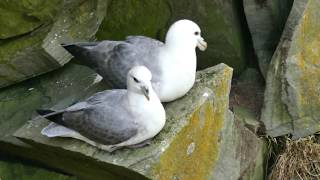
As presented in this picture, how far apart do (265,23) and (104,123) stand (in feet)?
4.38

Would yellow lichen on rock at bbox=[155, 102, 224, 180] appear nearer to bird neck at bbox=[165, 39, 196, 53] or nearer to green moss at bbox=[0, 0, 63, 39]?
bird neck at bbox=[165, 39, 196, 53]

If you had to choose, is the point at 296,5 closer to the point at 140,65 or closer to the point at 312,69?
the point at 312,69

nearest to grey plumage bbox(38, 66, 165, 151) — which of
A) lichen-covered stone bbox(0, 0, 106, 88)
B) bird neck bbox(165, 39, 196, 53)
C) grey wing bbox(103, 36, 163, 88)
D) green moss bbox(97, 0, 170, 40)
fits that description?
grey wing bbox(103, 36, 163, 88)

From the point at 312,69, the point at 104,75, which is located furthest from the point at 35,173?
the point at 312,69

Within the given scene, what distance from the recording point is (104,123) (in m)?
2.66

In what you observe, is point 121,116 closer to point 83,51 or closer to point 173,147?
point 173,147

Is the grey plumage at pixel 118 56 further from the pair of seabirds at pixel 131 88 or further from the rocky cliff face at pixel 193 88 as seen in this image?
the rocky cliff face at pixel 193 88

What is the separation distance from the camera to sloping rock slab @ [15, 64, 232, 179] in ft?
8.94

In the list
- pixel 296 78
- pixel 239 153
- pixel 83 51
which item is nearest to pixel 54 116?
pixel 83 51

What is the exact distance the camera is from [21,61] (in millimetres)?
3213

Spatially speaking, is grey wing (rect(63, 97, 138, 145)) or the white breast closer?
grey wing (rect(63, 97, 138, 145))

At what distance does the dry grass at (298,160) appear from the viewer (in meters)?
3.55

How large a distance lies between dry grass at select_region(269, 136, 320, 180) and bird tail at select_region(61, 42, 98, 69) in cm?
122

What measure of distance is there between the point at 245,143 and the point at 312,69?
1.72 feet
